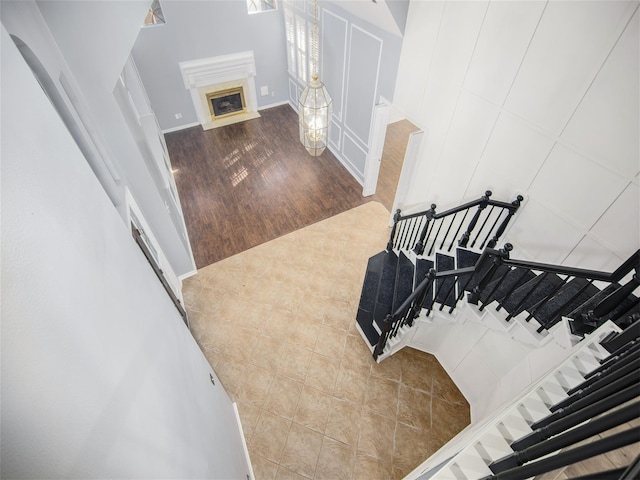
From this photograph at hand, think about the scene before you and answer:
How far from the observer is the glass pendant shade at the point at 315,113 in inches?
127

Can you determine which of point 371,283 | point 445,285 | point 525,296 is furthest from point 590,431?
point 371,283

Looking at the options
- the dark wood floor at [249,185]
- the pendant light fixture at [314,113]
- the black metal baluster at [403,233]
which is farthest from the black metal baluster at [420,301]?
the dark wood floor at [249,185]

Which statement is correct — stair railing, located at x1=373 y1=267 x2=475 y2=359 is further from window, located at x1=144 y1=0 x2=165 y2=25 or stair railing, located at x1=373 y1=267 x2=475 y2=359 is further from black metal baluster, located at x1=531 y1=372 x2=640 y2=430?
window, located at x1=144 y1=0 x2=165 y2=25

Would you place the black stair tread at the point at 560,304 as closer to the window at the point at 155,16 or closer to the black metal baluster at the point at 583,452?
the black metal baluster at the point at 583,452

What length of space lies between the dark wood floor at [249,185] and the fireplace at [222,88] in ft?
1.60

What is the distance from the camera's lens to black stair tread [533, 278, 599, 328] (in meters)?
2.61

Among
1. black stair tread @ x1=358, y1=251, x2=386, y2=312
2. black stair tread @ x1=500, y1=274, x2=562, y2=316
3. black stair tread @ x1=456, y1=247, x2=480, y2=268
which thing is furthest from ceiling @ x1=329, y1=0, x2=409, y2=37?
black stair tread @ x1=500, y1=274, x2=562, y2=316

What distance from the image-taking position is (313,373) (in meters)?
4.13

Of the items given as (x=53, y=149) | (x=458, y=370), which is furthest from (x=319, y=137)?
(x=458, y=370)

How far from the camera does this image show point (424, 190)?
15.9 feet

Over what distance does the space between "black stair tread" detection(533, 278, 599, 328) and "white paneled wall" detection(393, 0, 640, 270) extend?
276mm

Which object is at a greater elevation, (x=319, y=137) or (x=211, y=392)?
(x=319, y=137)

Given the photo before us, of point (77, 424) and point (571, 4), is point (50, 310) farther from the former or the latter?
point (571, 4)

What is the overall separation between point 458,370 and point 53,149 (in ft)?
14.7
